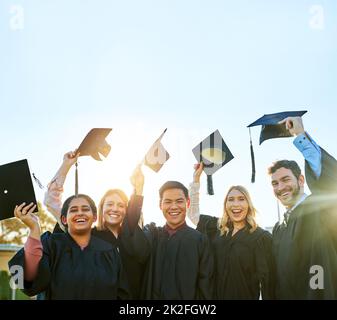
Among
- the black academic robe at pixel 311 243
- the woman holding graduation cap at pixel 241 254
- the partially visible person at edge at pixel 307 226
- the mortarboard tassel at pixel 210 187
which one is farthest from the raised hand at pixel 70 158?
the black academic robe at pixel 311 243

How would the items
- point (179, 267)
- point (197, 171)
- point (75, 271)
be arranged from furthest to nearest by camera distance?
point (197, 171) < point (179, 267) < point (75, 271)

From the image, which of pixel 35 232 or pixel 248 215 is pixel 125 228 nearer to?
pixel 35 232

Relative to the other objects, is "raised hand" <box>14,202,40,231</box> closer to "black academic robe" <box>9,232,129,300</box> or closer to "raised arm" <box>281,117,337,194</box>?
"black academic robe" <box>9,232,129,300</box>

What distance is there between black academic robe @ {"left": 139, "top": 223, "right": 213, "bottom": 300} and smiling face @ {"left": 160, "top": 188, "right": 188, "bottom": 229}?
0.15 meters

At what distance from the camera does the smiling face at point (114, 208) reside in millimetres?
4348

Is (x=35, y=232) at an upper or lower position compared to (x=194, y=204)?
lower

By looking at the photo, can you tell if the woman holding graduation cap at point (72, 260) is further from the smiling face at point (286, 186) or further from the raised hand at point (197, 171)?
the smiling face at point (286, 186)

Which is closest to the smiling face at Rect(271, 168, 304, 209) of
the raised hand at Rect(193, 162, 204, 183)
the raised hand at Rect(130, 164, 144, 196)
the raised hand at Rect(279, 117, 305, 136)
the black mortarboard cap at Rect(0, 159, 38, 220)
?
the raised hand at Rect(279, 117, 305, 136)

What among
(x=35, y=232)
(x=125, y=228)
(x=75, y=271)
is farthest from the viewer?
(x=125, y=228)

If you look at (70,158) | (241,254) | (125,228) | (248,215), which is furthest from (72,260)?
(248,215)

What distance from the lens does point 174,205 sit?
172 inches

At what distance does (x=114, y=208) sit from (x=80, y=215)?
33 centimetres
